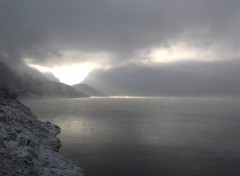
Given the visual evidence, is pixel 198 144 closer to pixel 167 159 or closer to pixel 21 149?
pixel 167 159

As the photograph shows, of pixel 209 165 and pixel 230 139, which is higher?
pixel 230 139

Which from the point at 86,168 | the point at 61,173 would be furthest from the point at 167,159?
the point at 61,173

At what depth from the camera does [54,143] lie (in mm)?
88438

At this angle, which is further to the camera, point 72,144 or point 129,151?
point 72,144

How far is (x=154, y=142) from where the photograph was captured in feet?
351

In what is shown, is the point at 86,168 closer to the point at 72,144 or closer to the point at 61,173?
the point at 61,173

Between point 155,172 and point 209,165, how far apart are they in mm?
16292

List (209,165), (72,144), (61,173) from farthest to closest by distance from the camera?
(72,144)
(209,165)
(61,173)

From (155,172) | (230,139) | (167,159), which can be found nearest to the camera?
(155,172)

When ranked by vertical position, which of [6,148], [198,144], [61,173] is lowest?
[61,173]

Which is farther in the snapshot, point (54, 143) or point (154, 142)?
point (154, 142)

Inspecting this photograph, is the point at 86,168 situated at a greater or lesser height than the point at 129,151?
lesser

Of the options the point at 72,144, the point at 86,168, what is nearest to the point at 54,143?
the point at 72,144

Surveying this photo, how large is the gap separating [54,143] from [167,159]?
1423 inches
